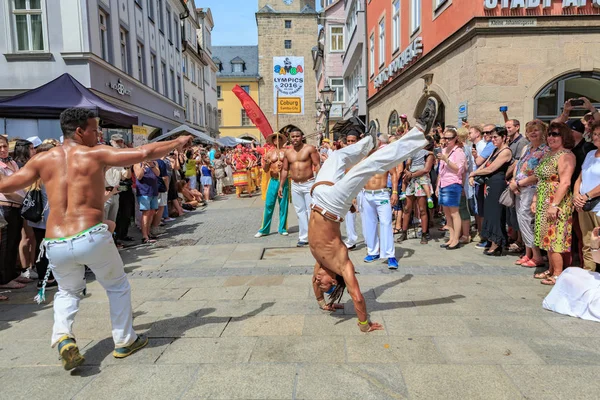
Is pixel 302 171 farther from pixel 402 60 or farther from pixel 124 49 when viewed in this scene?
pixel 124 49

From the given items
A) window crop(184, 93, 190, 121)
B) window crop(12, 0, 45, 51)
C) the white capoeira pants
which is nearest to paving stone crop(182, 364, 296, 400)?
the white capoeira pants

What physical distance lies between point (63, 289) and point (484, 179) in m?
5.64

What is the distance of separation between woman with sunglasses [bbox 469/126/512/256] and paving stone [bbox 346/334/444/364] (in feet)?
11.0

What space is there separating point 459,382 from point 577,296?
6.12ft

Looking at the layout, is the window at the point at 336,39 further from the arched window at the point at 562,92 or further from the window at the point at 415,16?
the arched window at the point at 562,92

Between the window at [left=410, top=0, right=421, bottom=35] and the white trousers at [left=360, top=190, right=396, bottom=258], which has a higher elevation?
the window at [left=410, top=0, right=421, bottom=35]

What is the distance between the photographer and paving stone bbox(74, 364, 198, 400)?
264 centimetres

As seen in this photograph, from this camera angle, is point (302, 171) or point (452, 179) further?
point (302, 171)

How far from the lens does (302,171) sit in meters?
7.06

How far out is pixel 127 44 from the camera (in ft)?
63.4

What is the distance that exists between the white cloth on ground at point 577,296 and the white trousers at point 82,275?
12.3ft

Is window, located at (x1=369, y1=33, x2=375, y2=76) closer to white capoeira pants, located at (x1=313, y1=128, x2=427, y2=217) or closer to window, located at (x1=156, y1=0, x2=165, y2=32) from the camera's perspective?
window, located at (x1=156, y1=0, x2=165, y2=32)

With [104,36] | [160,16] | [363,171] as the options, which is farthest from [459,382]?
[160,16]

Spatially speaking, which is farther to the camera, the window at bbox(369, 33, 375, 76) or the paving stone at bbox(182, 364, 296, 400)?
the window at bbox(369, 33, 375, 76)
